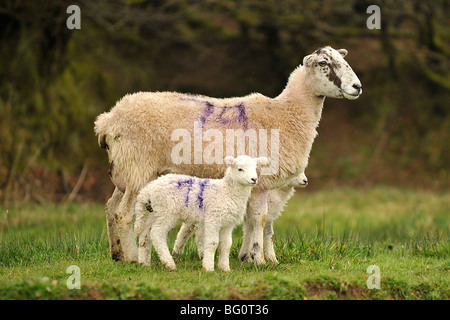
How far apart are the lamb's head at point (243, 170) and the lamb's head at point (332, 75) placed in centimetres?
137

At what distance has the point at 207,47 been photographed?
17.5 metres

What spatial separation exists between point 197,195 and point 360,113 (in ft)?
42.4

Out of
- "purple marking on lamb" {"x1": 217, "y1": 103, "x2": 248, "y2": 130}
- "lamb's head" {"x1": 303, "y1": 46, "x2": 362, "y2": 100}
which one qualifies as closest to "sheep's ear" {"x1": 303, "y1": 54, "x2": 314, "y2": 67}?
"lamb's head" {"x1": 303, "y1": 46, "x2": 362, "y2": 100}

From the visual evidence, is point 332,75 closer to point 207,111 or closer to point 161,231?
point 207,111

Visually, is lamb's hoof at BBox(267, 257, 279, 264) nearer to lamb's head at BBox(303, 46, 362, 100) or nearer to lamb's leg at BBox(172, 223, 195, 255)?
lamb's leg at BBox(172, 223, 195, 255)

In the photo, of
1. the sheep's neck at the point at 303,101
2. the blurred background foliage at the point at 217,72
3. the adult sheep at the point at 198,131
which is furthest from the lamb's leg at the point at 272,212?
the blurred background foliage at the point at 217,72

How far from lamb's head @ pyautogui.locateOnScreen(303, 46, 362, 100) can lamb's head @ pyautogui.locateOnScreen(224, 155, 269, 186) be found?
137 centimetres

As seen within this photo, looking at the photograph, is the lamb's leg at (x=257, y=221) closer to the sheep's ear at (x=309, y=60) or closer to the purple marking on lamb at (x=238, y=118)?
the purple marking on lamb at (x=238, y=118)

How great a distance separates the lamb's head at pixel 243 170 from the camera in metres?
6.52

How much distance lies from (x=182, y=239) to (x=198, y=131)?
135cm

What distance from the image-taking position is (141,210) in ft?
22.9
